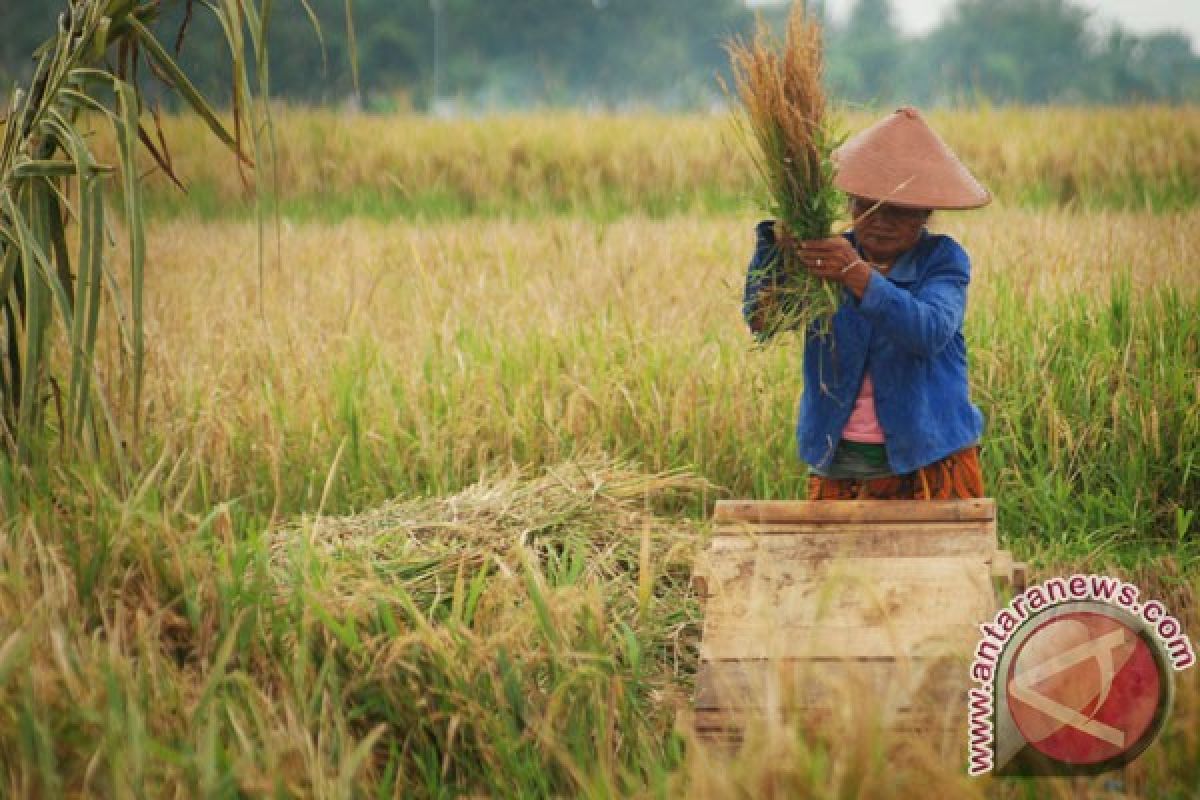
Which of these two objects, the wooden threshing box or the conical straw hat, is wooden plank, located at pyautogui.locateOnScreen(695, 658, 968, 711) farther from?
the conical straw hat

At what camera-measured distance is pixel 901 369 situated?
2904 millimetres

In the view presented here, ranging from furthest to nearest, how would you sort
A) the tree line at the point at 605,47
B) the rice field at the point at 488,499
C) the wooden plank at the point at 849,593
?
the tree line at the point at 605,47 < the wooden plank at the point at 849,593 < the rice field at the point at 488,499

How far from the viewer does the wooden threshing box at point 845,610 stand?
1.97 metres

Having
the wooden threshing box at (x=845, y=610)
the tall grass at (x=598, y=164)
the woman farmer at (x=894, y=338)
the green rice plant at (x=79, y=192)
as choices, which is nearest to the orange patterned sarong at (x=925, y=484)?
the woman farmer at (x=894, y=338)

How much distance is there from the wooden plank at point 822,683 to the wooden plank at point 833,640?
23mm

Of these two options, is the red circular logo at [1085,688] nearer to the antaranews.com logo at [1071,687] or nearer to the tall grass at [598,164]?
the antaranews.com logo at [1071,687]

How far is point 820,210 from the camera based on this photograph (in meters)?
2.77

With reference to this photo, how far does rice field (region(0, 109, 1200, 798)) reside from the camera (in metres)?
2.10

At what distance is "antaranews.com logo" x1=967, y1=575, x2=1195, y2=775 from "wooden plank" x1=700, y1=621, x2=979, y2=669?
167 mm

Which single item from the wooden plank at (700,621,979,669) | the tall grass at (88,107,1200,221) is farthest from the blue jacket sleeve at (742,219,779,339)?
the tall grass at (88,107,1200,221)

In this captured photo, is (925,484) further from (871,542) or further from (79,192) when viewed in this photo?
(79,192)

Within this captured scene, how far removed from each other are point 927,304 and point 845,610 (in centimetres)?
64

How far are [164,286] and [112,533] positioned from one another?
342 cm

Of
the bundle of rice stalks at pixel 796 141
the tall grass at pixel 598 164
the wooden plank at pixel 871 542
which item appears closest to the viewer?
the wooden plank at pixel 871 542
